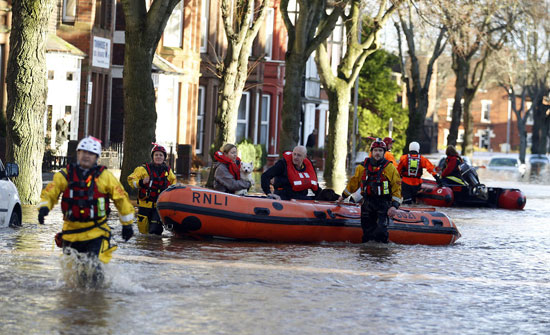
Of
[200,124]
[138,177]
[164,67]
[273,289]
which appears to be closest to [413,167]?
[138,177]

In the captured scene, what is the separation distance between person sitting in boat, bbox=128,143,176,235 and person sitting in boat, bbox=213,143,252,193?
35.3 inches

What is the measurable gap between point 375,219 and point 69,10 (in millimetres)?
19785

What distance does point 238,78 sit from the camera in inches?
1062

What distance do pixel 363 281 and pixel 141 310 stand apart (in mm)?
3556

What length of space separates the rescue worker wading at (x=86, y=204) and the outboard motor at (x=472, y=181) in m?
18.4

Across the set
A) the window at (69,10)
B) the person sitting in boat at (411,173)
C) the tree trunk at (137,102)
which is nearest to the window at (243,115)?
the window at (69,10)

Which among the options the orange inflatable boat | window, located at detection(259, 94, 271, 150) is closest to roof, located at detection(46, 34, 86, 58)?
window, located at detection(259, 94, 271, 150)

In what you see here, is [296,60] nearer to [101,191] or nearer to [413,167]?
[413,167]

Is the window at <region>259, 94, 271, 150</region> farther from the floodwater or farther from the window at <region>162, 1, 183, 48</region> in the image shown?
the floodwater

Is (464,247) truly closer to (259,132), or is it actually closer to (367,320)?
(367,320)

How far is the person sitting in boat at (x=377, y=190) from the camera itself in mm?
16125

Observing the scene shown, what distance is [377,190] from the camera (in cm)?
1620

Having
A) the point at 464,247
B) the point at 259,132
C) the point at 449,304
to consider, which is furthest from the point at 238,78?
the point at 259,132

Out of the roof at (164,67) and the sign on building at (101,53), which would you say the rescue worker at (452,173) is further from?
the sign on building at (101,53)
